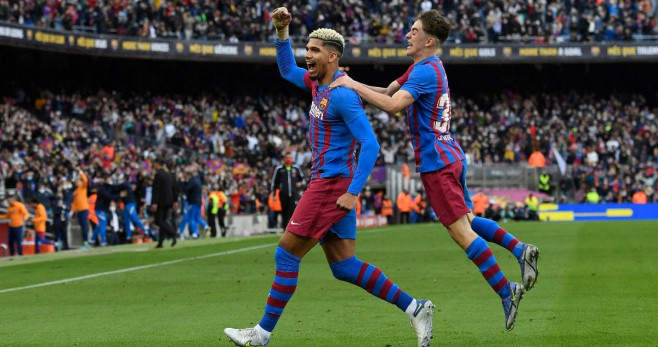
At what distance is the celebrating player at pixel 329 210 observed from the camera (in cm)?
745

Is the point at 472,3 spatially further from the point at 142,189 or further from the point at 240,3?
the point at 142,189

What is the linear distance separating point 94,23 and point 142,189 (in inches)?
593

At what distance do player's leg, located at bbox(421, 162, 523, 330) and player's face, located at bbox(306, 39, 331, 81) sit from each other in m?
1.19

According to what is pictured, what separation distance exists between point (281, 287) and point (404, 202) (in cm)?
3279

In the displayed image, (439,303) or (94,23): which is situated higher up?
(94,23)

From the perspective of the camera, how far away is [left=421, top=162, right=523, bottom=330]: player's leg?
8.02 metres

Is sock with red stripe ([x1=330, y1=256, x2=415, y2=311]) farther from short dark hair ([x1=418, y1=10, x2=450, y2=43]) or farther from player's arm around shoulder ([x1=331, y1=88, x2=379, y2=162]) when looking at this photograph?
short dark hair ([x1=418, y1=10, x2=450, y2=43])

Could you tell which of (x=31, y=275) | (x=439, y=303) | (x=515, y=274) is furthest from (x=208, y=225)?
(x=439, y=303)

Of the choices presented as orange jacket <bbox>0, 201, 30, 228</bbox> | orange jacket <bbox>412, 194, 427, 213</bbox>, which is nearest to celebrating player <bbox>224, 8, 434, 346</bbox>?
orange jacket <bbox>0, 201, 30, 228</bbox>

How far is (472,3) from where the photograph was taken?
2057 inches

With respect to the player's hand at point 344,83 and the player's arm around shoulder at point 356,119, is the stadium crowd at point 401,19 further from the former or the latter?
the player's arm around shoulder at point 356,119

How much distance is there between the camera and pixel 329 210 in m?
7.52

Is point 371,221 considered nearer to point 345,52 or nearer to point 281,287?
point 345,52

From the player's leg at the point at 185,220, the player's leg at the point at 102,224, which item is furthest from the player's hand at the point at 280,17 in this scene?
the player's leg at the point at 185,220
